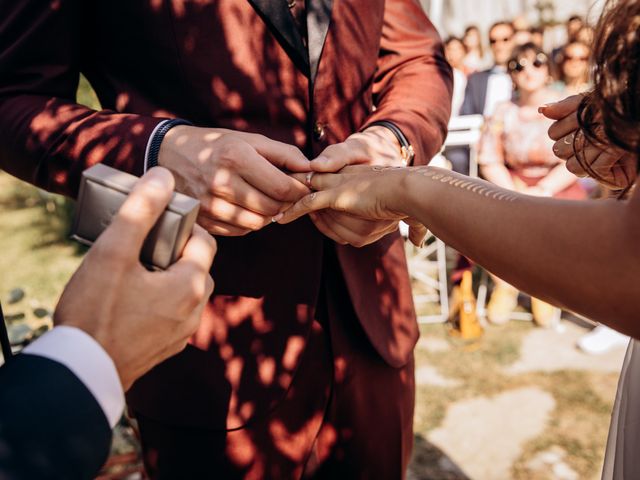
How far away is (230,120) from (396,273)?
0.83 meters

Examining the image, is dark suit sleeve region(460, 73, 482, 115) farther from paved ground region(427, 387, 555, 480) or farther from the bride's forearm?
the bride's forearm

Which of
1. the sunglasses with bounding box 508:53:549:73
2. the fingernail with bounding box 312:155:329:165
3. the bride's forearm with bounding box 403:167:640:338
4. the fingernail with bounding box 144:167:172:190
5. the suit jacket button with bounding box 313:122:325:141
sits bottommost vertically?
the sunglasses with bounding box 508:53:549:73

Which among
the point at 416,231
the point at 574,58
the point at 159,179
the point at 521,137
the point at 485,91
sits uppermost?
the point at 159,179

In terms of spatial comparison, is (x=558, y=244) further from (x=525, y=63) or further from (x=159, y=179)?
(x=525, y=63)

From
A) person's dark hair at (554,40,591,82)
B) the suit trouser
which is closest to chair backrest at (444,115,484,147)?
person's dark hair at (554,40,591,82)

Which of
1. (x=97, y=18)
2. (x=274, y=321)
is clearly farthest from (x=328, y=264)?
(x=97, y=18)

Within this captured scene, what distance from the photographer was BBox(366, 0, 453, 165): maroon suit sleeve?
2.17m

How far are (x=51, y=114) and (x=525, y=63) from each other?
5189mm

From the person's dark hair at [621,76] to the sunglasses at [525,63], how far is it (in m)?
5.00

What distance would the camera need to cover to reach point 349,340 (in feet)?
6.91

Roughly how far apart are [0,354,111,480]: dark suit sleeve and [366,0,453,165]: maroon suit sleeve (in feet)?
4.42

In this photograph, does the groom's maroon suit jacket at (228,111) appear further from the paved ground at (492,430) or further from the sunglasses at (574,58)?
the sunglasses at (574,58)

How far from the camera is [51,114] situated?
1.78 m

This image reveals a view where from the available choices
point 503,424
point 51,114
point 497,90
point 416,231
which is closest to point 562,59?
point 497,90
